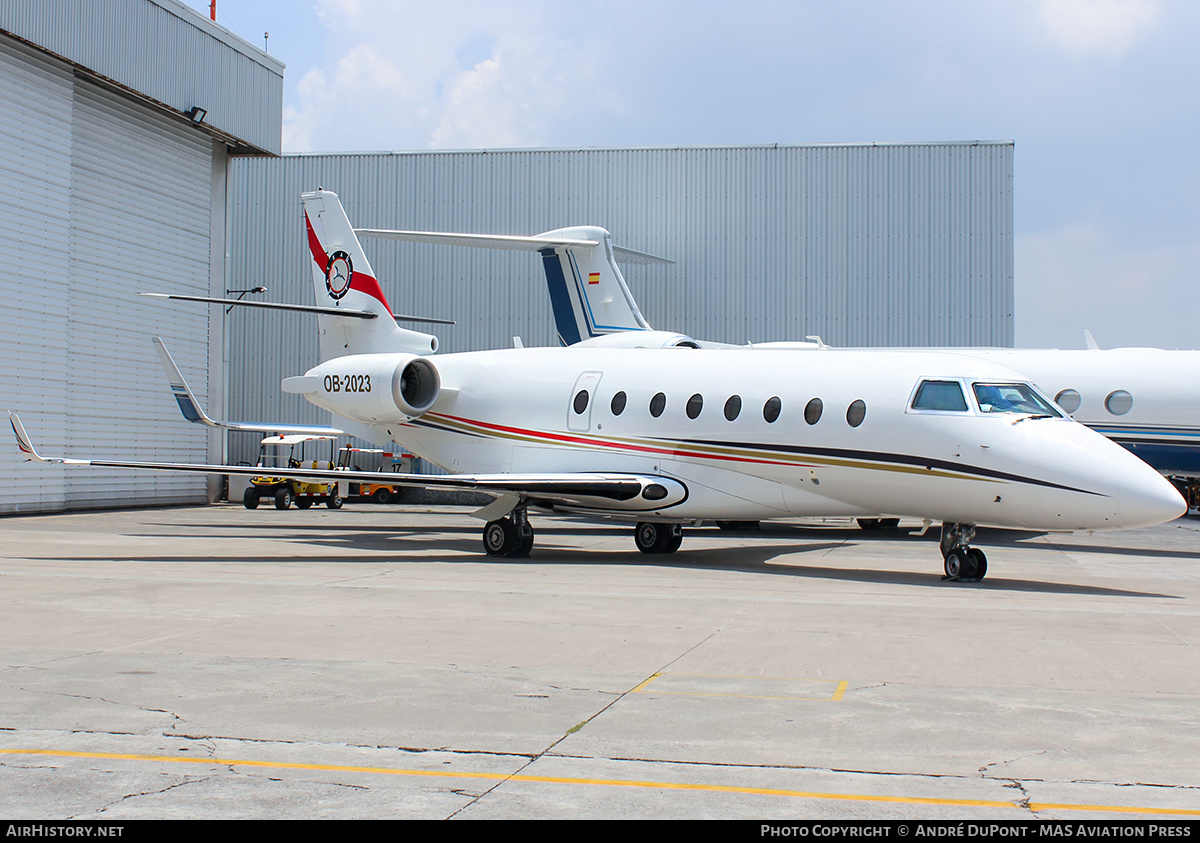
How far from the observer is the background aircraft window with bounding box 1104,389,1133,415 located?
63.3ft

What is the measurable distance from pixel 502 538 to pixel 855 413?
560 cm

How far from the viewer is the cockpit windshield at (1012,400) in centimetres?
1327

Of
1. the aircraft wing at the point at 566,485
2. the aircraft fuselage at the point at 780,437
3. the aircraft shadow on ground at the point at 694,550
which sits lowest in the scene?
the aircraft shadow on ground at the point at 694,550

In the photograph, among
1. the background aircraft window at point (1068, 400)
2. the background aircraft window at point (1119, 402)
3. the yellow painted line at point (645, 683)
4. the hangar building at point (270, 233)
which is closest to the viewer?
the yellow painted line at point (645, 683)

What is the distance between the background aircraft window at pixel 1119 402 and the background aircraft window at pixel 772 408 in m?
7.78

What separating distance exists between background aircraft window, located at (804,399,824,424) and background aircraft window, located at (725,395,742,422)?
107 cm

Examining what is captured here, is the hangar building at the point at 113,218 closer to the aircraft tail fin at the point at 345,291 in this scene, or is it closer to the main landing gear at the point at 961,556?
the aircraft tail fin at the point at 345,291

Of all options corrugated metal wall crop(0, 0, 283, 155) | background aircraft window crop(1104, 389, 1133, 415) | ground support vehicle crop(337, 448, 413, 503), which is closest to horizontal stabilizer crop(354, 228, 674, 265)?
corrugated metal wall crop(0, 0, 283, 155)

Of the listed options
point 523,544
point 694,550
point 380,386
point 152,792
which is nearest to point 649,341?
point 694,550

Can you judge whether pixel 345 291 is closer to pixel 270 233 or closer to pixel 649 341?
pixel 649 341

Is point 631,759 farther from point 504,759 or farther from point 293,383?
point 293,383

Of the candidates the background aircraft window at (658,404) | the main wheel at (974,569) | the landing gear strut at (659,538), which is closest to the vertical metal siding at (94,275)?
the landing gear strut at (659,538)

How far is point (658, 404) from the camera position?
16500 millimetres

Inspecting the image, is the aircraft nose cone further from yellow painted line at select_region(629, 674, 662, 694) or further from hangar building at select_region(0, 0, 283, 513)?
hangar building at select_region(0, 0, 283, 513)
